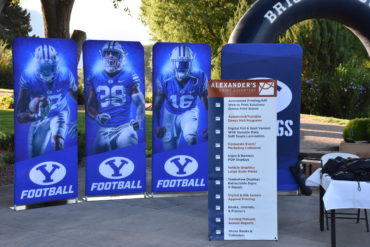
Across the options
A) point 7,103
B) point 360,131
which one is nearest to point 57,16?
point 360,131

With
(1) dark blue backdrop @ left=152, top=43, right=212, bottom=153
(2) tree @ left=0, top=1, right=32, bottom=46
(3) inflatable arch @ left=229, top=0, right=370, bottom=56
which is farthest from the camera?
(2) tree @ left=0, top=1, right=32, bottom=46

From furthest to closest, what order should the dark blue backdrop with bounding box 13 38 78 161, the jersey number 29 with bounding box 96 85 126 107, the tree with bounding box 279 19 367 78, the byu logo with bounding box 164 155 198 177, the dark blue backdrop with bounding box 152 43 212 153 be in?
the tree with bounding box 279 19 367 78, the byu logo with bounding box 164 155 198 177, the dark blue backdrop with bounding box 152 43 212 153, the jersey number 29 with bounding box 96 85 126 107, the dark blue backdrop with bounding box 13 38 78 161

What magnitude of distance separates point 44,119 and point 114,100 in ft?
3.42

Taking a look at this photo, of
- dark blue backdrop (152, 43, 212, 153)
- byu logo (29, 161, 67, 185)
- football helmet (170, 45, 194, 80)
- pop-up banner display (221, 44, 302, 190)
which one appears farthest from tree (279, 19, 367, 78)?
byu logo (29, 161, 67, 185)

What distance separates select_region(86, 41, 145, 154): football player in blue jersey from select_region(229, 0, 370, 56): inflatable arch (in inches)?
84.2

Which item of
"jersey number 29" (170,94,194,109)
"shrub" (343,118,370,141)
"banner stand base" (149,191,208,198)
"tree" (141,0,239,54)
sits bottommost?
"banner stand base" (149,191,208,198)

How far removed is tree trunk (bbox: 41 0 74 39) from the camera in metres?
13.5

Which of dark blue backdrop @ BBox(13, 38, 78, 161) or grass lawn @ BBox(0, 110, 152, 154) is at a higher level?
dark blue backdrop @ BBox(13, 38, 78, 161)

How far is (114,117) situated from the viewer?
8953mm

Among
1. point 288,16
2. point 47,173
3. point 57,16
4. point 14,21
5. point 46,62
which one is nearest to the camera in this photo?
point 46,62

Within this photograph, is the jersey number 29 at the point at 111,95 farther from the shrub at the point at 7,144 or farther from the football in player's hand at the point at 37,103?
the shrub at the point at 7,144

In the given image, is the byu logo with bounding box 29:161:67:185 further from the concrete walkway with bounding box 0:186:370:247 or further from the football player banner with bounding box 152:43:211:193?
the football player banner with bounding box 152:43:211:193

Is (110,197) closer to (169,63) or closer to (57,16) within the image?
(169,63)

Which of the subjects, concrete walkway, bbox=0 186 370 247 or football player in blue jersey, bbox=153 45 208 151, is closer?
concrete walkway, bbox=0 186 370 247
